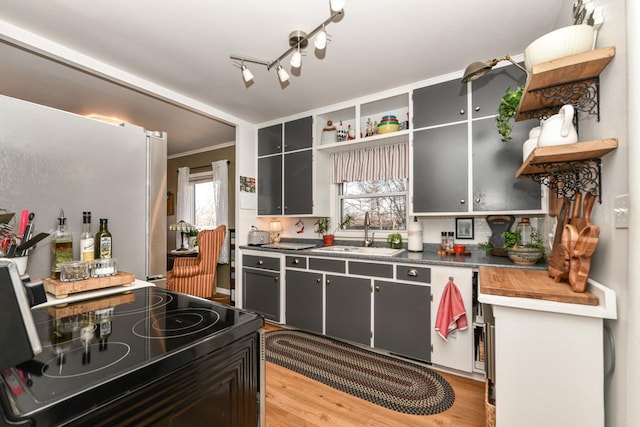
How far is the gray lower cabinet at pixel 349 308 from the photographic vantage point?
249 cm

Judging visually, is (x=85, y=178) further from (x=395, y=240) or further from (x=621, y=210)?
(x=395, y=240)

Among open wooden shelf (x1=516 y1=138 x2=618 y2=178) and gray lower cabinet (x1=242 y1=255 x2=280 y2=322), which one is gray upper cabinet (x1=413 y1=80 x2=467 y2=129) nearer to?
open wooden shelf (x1=516 y1=138 x2=618 y2=178)

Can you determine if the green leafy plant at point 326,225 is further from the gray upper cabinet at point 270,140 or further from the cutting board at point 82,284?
the cutting board at point 82,284

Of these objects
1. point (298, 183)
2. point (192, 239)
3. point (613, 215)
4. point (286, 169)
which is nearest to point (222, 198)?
point (192, 239)

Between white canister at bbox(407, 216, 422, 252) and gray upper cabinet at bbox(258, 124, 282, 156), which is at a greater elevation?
gray upper cabinet at bbox(258, 124, 282, 156)

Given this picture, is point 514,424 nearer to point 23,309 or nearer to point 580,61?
point 580,61

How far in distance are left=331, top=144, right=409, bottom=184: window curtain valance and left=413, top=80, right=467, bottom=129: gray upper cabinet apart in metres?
0.39

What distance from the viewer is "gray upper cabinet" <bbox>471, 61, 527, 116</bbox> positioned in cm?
218

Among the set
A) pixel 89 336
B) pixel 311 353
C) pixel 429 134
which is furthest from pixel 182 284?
→ pixel 429 134

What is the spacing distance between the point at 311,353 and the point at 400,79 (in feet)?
8.42

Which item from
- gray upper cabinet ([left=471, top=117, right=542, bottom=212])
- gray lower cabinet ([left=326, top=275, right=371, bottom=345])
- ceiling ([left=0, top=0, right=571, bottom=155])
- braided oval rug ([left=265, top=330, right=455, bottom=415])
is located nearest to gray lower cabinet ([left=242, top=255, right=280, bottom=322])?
braided oval rug ([left=265, top=330, right=455, bottom=415])

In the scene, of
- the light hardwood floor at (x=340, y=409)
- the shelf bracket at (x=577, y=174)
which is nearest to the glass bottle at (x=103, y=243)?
the light hardwood floor at (x=340, y=409)

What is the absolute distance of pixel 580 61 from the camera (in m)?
1.09

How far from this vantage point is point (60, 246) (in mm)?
1226
